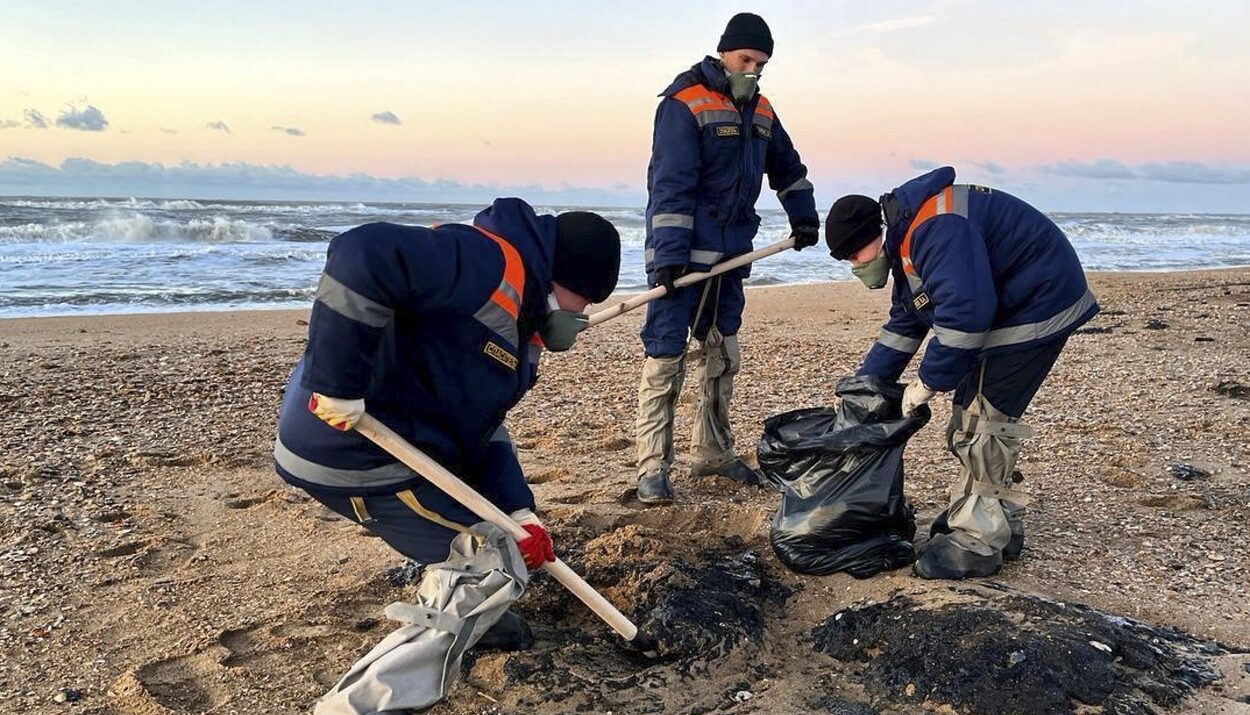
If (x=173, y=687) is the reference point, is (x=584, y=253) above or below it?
above

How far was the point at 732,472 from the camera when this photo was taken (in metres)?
5.11

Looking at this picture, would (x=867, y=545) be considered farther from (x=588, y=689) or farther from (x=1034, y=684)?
(x=588, y=689)

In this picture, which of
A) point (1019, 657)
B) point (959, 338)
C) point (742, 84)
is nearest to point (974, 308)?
point (959, 338)

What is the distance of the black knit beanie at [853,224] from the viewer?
360 cm

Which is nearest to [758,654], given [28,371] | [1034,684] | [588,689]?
[588,689]

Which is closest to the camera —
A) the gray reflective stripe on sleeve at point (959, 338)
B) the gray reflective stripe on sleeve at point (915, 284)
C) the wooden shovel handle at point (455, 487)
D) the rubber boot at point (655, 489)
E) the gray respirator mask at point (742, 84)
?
the wooden shovel handle at point (455, 487)

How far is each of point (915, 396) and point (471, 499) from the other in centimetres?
179

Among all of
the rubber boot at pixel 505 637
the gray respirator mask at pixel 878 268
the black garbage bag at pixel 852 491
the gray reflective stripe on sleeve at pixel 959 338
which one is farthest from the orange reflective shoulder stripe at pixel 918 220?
the rubber boot at pixel 505 637

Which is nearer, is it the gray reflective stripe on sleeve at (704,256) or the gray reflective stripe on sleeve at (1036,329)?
the gray reflective stripe on sleeve at (1036,329)

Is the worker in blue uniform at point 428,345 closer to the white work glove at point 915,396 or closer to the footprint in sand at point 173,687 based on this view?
the footprint in sand at point 173,687

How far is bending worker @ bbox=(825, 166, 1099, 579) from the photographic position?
3410 millimetres

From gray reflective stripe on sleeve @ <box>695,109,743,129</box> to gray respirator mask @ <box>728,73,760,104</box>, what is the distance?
0.30 ft

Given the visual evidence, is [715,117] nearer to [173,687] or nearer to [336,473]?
[336,473]

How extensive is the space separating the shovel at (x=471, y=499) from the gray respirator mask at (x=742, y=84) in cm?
258
